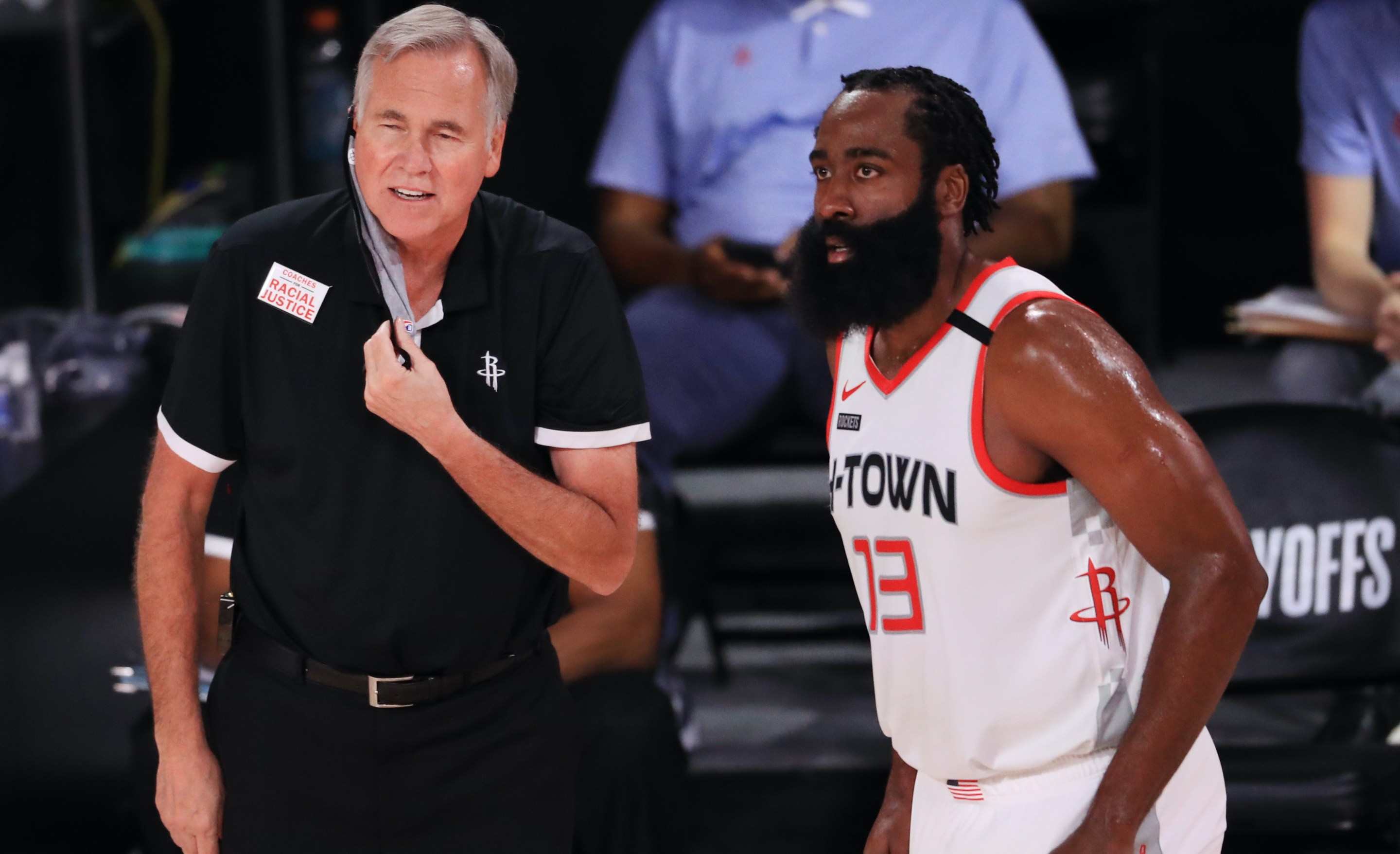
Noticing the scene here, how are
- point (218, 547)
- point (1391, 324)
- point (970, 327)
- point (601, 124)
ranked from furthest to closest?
point (601, 124) < point (1391, 324) < point (218, 547) < point (970, 327)

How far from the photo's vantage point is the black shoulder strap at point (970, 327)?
1.46 metres

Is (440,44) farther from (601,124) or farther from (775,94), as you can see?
(601,124)

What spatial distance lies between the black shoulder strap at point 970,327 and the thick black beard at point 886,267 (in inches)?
2.0

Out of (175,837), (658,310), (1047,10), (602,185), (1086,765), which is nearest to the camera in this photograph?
(1086,765)

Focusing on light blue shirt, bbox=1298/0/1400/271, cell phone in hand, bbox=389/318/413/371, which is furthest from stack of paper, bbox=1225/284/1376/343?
cell phone in hand, bbox=389/318/413/371

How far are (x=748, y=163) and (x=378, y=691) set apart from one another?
1896 mm

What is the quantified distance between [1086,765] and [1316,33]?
2.36 metres

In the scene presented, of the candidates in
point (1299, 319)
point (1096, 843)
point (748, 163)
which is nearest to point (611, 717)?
point (1096, 843)

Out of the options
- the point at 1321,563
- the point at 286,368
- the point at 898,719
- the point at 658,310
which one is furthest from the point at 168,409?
the point at 1321,563

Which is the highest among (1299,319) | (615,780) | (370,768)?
(1299,319)

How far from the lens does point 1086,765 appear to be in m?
1.51

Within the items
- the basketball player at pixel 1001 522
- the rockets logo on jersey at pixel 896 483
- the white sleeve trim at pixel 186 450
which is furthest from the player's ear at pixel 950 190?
the white sleeve trim at pixel 186 450

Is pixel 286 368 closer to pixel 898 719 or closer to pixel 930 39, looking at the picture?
pixel 898 719

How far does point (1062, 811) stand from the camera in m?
1.49
